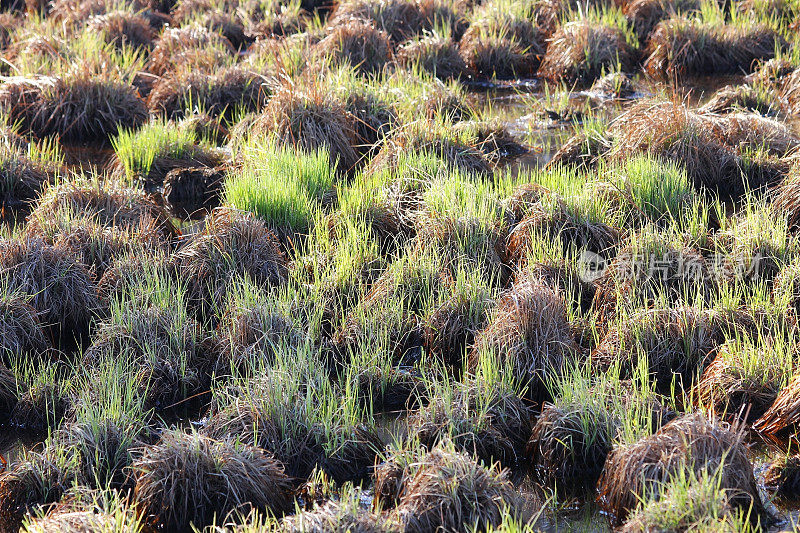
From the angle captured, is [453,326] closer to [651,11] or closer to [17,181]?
[17,181]

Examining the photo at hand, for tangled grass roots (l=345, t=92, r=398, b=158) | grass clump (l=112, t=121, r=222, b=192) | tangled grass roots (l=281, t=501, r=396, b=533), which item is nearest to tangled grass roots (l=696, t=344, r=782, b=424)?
tangled grass roots (l=281, t=501, r=396, b=533)

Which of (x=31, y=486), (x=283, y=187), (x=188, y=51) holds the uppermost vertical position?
(x=188, y=51)

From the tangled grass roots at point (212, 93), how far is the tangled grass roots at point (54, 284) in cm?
342

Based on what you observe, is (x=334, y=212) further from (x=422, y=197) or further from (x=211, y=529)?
(x=211, y=529)

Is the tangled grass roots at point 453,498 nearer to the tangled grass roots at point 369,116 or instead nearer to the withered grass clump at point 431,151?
the withered grass clump at point 431,151

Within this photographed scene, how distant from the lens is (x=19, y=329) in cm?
494

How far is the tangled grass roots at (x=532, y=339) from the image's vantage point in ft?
14.7

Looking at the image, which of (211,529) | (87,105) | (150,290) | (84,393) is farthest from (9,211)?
(211,529)

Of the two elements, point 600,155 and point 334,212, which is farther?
point 600,155

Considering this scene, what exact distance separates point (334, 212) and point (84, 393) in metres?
2.36

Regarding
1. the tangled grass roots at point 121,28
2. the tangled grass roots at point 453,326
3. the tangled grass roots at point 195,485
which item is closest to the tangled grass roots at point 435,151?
the tangled grass roots at point 453,326

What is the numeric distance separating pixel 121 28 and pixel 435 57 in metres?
4.04

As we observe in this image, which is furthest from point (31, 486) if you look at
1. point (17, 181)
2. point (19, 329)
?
point (17, 181)

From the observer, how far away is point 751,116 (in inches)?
273
